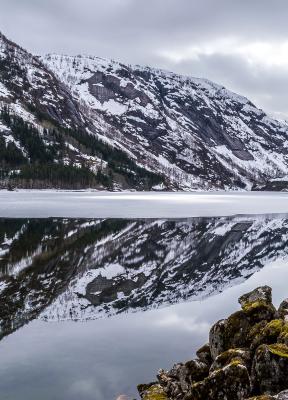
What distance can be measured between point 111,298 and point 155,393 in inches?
582

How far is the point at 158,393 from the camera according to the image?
1556 cm

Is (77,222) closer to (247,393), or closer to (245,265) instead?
(245,265)

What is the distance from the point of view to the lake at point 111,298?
59.2ft

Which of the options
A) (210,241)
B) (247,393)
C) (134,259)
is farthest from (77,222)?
(247,393)

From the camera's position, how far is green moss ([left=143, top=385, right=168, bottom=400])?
15172mm

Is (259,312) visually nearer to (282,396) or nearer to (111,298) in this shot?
(282,396)

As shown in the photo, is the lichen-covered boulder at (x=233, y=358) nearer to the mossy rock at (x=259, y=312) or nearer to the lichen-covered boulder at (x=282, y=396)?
the mossy rock at (x=259, y=312)

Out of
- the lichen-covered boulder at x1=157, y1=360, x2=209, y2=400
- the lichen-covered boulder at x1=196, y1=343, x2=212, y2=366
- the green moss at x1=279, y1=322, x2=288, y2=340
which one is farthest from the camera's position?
the lichen-covered boulder at x1=196, y1=343, x2=212, y2=366

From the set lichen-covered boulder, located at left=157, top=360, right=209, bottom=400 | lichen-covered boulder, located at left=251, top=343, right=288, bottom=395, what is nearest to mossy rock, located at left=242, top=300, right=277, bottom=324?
lichen-covered boulder, located at left=157, top=360, right=209, bottom=400

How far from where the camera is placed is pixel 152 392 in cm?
1567

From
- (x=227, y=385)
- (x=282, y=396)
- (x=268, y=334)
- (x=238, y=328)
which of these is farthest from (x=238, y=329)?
(x=282, y=396)

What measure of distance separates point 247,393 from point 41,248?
116ft

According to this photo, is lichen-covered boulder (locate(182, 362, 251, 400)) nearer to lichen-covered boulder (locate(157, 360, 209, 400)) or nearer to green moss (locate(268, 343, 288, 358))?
green moss (locate(268, 343, 288, 358))

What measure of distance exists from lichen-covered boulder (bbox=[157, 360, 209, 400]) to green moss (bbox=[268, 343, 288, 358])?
129 inches
